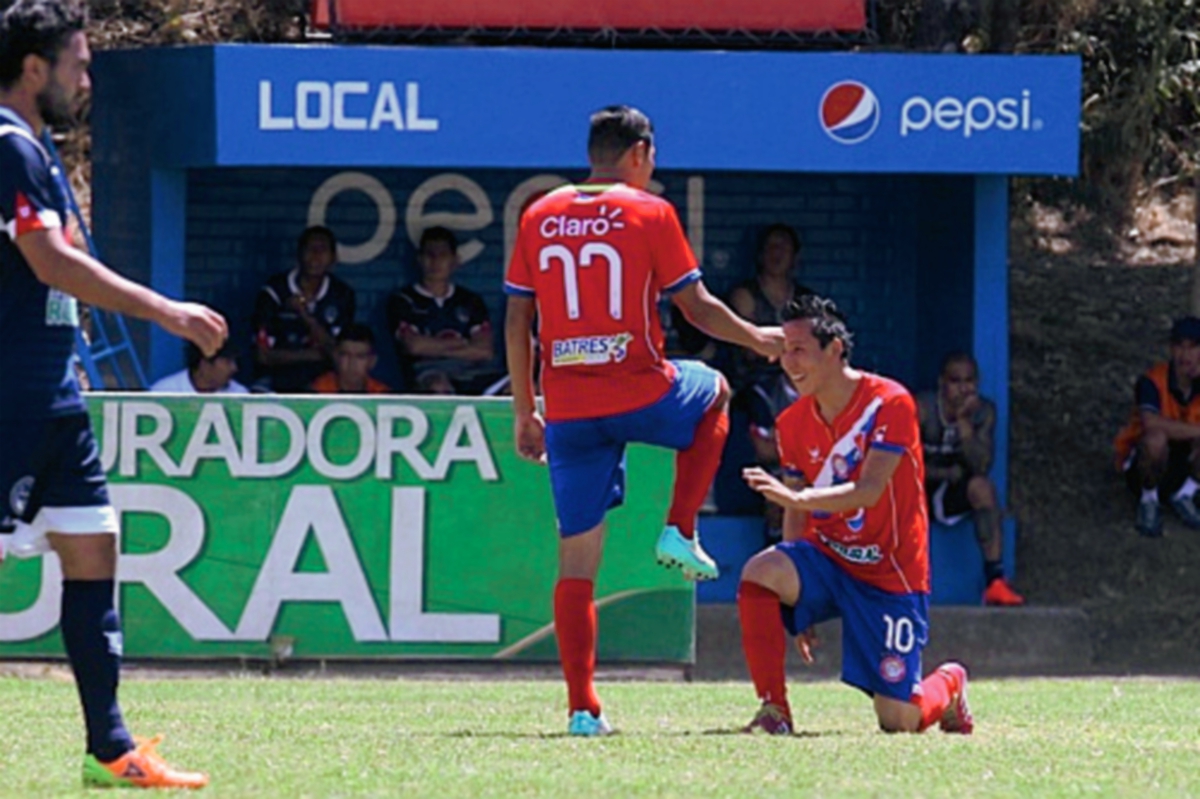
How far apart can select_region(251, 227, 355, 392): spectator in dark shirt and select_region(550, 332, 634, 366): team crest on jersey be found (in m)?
8.48

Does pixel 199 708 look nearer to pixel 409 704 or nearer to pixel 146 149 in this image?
pixel 409 704

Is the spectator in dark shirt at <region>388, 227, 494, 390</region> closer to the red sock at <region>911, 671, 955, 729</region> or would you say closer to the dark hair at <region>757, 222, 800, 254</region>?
the dark hair at <region>757, 222, 800, 254</region>

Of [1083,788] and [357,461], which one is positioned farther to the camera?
[357,461]

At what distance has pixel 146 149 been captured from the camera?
1734 cm

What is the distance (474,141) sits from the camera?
1664cm

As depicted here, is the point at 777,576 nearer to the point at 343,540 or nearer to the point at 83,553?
the point at 83,553

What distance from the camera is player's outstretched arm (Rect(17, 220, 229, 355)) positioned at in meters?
6.51

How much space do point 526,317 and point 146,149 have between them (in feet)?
28.9

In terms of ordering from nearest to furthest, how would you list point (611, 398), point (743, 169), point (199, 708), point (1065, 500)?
point (611, 398)
point (199, 708)
point (743, 169)
point (1065, 500)

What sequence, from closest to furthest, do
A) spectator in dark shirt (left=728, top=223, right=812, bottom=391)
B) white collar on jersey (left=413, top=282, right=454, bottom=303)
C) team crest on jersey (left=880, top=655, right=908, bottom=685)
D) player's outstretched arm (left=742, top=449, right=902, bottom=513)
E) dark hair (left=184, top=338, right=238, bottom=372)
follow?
player's outstretched arm (left=742, top=449, right=902, bottom=513) < team crest on jersey (left=880, top=655, right=908, bottom=685) < dark hair (left=184, top=338, right=238, bottom=372) < spectator in dark shirt (left=728, top=223, right=812, bottom=391) < white collar on jersey (left=413, top=282, right=454, bottom=303)

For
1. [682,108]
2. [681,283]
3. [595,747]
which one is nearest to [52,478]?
[595,747]

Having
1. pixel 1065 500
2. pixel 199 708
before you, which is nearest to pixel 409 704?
pixel 199 708

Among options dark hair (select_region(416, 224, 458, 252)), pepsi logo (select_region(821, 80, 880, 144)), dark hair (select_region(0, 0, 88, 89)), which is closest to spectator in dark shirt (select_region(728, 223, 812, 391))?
pepsi logo (select_region(821, 80, 880, 144))

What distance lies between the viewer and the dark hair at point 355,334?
17.0 m
